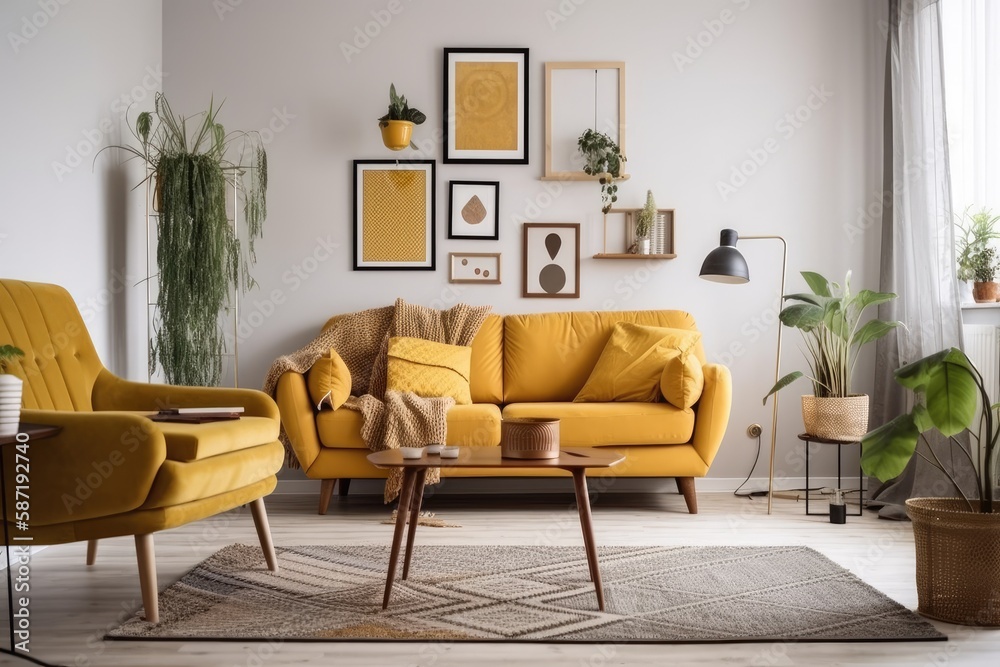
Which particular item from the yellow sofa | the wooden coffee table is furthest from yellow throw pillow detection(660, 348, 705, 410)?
the wooden coffee table

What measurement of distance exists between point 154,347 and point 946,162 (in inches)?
151

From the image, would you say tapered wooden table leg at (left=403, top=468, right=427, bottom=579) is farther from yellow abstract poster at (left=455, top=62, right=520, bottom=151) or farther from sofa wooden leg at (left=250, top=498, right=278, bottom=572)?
yellow abstract poster at (left=455, top=62, right=520, bottom=151)

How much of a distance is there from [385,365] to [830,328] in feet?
7.15

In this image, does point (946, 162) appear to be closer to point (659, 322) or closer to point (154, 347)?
point (659, 322)

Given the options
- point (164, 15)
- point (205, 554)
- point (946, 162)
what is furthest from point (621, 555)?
point (164, 15)

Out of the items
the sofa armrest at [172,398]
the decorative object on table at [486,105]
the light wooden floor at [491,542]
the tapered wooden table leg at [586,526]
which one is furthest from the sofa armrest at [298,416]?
the tapered wooden table leg at [586,526]

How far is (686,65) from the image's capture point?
4773 mm

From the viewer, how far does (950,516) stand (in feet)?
7.84

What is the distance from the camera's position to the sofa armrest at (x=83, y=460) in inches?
85.7

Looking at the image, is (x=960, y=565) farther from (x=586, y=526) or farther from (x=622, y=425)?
(x=622, y=425)

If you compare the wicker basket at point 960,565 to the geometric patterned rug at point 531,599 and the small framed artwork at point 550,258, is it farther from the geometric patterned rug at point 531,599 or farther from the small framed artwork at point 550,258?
the small framed artwork at point 550,258

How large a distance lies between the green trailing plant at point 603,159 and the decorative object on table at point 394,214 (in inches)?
33.5

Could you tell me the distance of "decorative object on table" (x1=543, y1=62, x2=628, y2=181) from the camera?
15.6 ft

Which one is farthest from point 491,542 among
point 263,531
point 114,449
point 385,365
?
point 114,449
